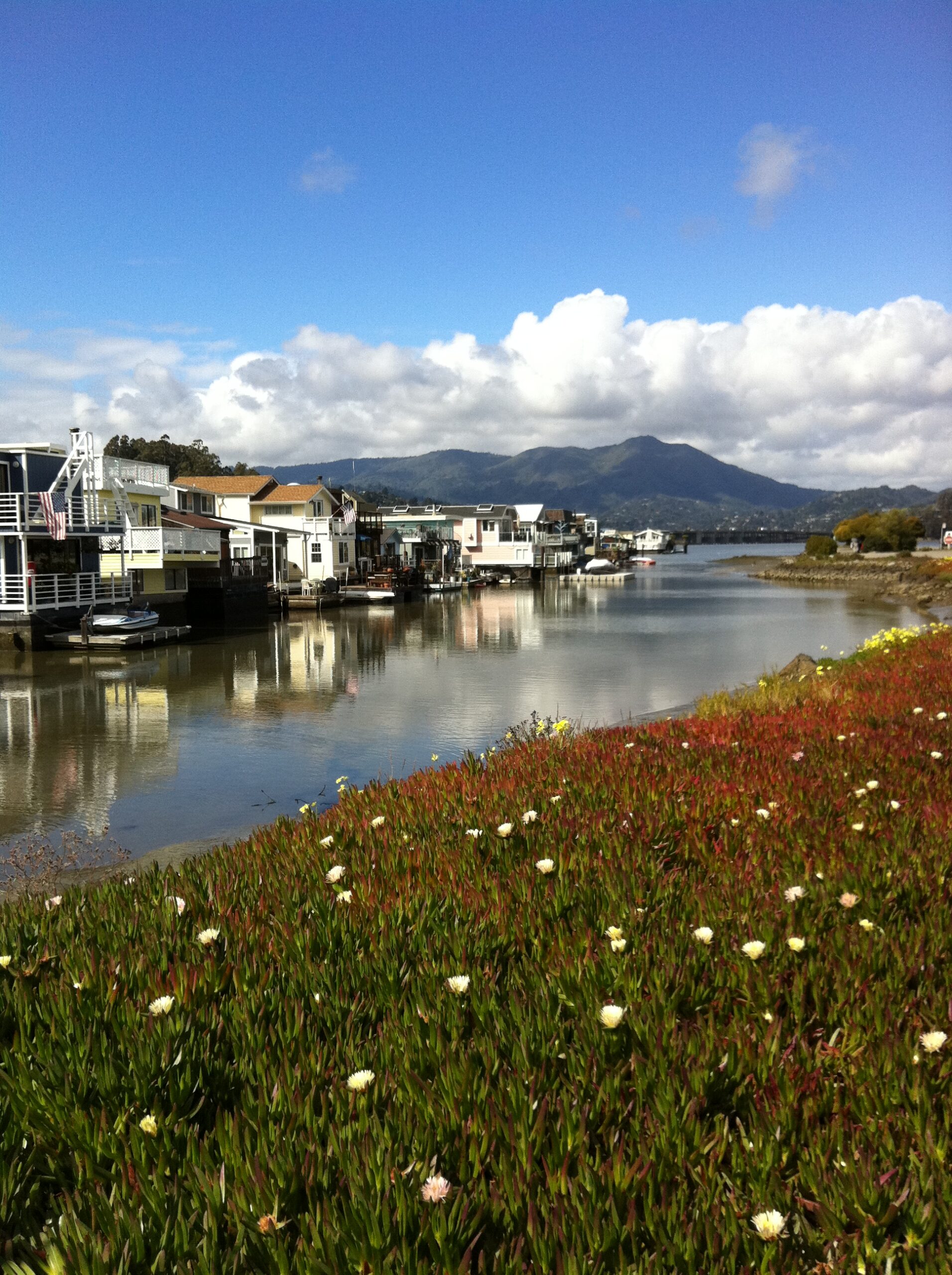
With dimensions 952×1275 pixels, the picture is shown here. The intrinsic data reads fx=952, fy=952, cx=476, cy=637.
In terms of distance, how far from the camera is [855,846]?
19.6ft

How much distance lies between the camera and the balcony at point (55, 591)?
39.3 m

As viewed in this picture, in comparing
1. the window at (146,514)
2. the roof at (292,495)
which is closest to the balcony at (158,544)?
the window at (146,514)

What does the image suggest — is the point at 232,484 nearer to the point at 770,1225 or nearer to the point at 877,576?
the point at 877,576

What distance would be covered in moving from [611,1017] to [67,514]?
4172 cm

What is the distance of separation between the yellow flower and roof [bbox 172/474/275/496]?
72.9 metres

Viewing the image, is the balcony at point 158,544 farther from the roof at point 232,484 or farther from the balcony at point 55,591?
the roof at point 232,484

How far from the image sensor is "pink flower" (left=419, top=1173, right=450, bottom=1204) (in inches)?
111

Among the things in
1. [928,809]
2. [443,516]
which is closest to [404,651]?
[928,809]

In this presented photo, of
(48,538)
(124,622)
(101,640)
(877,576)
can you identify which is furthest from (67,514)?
(877,576)

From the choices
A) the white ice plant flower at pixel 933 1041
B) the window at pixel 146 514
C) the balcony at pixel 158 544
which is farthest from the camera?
the window at pixel 146 514

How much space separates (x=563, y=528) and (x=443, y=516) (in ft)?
135

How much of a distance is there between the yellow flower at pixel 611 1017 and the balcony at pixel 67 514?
41.3 metres

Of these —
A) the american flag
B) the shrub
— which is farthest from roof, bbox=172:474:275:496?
the shrub

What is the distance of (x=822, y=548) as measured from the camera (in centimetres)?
13725
